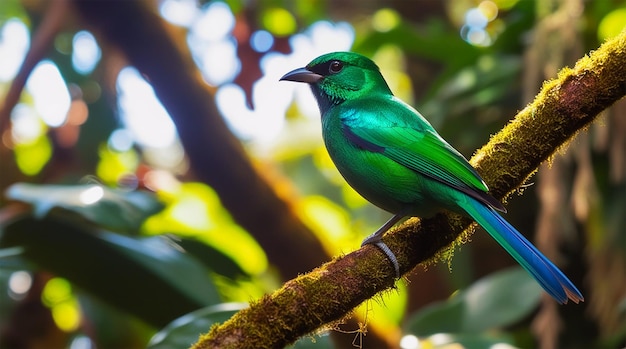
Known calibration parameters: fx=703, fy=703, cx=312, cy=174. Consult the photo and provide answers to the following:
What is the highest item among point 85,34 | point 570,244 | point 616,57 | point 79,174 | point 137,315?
point 85,34

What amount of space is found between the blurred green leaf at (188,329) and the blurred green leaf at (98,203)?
587 mm

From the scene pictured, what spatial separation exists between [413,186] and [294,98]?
411 centimetres

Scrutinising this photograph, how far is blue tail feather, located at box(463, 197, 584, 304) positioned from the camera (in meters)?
1.91

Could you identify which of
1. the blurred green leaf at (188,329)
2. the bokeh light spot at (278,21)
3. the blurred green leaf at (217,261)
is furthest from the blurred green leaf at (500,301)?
the bokeh light spot at (278,21)

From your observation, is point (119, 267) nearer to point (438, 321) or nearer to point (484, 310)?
point (438, 321)

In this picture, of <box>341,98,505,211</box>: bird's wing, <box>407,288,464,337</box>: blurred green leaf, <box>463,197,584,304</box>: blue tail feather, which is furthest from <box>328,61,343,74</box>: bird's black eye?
<box>407,288,464,337</box>: blurred green leaf

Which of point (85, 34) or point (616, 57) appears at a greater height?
point (85, 34)

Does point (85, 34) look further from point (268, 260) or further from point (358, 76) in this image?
point (358, 76)

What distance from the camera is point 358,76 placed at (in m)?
2.88

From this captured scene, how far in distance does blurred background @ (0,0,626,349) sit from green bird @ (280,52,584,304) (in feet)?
2.36

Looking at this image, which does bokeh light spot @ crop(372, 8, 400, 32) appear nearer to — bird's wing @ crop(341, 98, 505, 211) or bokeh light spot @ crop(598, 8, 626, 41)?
bokeh light spot @ crop(598, 8, 626, 41)

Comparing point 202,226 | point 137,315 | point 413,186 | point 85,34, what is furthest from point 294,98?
point 413,186

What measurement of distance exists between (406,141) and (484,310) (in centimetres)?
141

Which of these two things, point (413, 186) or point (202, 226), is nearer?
point (413, 186)
